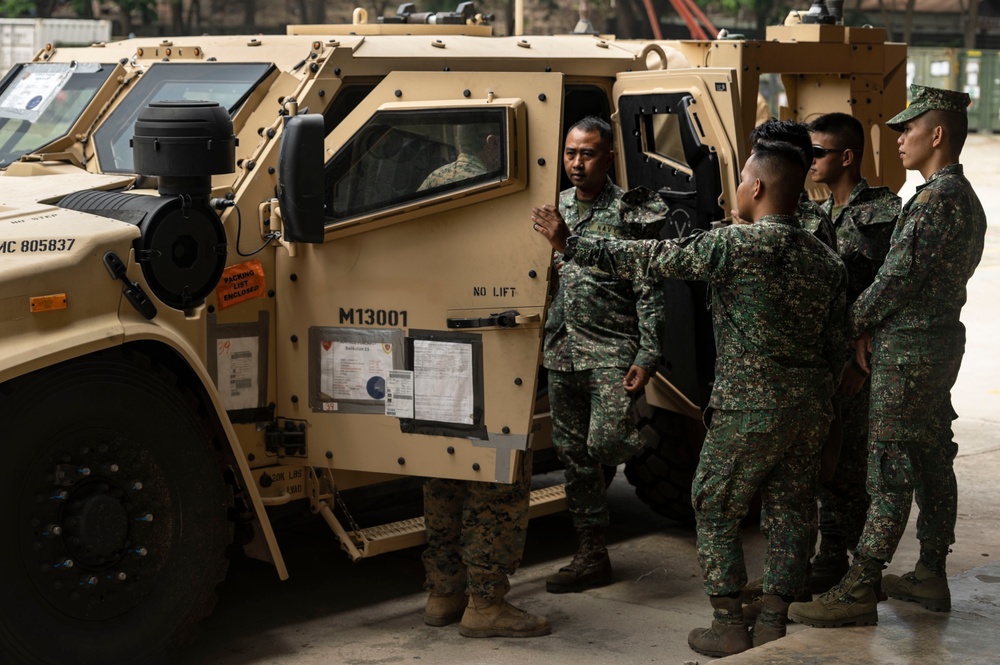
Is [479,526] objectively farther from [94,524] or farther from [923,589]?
[923,589]

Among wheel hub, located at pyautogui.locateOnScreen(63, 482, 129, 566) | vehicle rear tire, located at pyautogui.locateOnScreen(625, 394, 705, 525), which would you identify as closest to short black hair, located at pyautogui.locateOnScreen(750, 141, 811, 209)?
vehicle rear tire, located at pyautogui.locateOnScreen(625, 394, 705, 525)

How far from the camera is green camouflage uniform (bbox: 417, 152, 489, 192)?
16.4 ft

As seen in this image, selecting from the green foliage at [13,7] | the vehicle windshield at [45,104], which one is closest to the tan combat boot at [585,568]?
the vehicle windshield at [45,104]

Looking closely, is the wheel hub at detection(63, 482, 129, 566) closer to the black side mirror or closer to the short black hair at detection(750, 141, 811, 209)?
the black side mirror

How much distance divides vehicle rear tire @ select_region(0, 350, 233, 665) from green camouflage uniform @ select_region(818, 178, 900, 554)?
7.31 feet

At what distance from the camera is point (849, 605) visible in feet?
15.5

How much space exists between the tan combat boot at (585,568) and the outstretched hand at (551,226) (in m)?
1.57

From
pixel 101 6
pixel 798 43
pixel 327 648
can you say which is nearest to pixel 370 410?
pixel 327 648

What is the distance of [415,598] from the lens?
5.76m

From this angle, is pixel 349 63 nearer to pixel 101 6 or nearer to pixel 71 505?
pixel 71 505

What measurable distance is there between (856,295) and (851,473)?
0.65 m

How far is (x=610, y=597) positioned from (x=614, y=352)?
1.03 m

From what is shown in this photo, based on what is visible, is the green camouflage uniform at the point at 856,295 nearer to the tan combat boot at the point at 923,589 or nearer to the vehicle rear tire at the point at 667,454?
the tan combat boot at the point at 923,589

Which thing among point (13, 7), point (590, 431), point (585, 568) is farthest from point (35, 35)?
point (590, 431)
